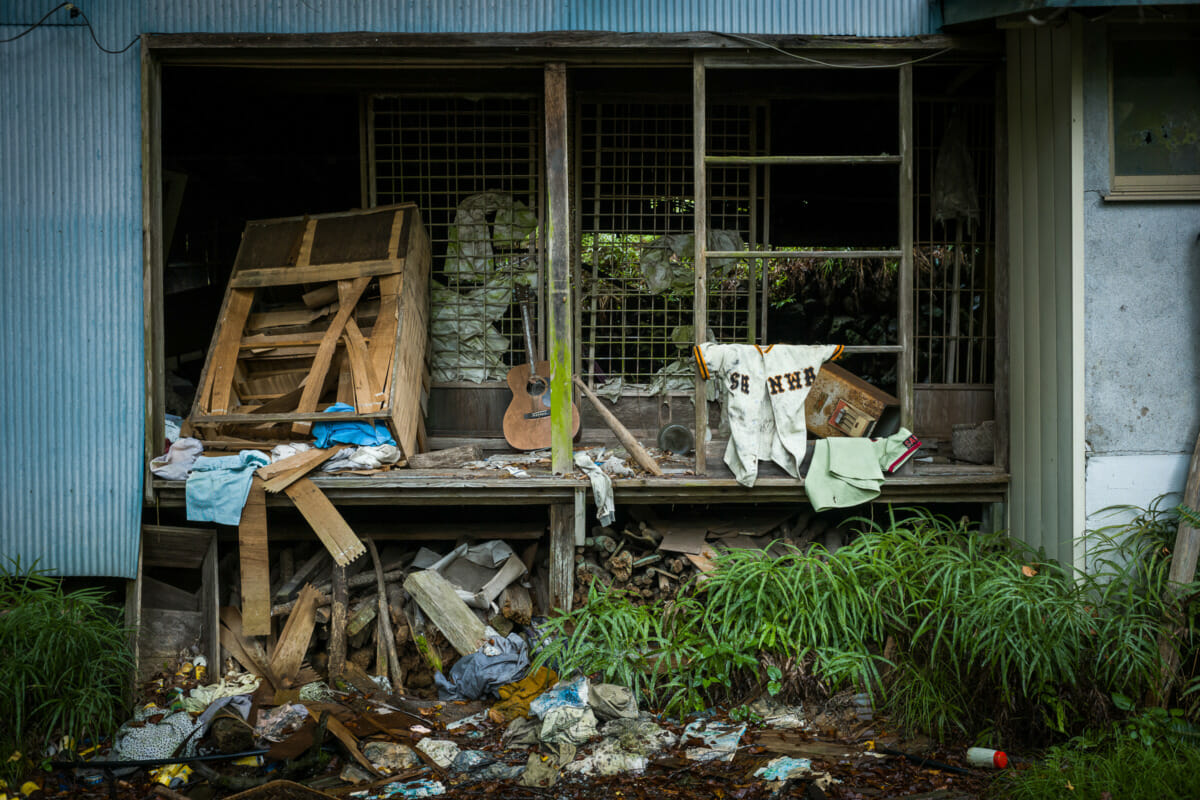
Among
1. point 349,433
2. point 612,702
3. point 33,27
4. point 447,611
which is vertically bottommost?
point 612,702

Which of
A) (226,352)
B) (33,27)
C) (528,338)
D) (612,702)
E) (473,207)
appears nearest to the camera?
(612,702)

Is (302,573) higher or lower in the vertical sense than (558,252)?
lower

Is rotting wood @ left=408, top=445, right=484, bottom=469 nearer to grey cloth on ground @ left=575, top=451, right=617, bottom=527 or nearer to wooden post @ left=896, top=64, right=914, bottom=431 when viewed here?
grey cloth on ground @ left=575, top=451, right=617, bottom=527

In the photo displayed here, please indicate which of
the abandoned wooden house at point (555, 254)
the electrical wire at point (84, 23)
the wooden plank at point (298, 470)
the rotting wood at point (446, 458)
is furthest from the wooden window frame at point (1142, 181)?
the electrical wire at point (84, 23)

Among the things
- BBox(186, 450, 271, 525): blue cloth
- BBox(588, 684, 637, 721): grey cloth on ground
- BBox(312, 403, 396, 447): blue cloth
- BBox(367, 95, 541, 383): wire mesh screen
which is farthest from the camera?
BBox(367, 95, 541, 383): wire mesh screen

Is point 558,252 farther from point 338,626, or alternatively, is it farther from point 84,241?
point 84,241

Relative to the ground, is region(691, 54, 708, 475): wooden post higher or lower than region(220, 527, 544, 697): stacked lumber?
higher

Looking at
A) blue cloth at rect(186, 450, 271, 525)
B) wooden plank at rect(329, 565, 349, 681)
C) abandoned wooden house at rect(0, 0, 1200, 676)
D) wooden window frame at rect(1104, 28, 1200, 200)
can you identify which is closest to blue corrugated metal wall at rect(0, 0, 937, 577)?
abandoned wooden house at rect(0, 0, 1200, 676)

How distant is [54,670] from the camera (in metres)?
5.20

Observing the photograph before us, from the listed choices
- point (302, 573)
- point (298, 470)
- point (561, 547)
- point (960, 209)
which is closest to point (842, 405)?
point (960, 209)

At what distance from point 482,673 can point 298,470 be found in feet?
5.90

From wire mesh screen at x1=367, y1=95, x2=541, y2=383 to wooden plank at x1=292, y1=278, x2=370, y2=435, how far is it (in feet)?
3.42

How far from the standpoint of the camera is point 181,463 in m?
6.04

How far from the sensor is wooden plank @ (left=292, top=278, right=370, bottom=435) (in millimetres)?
6410
